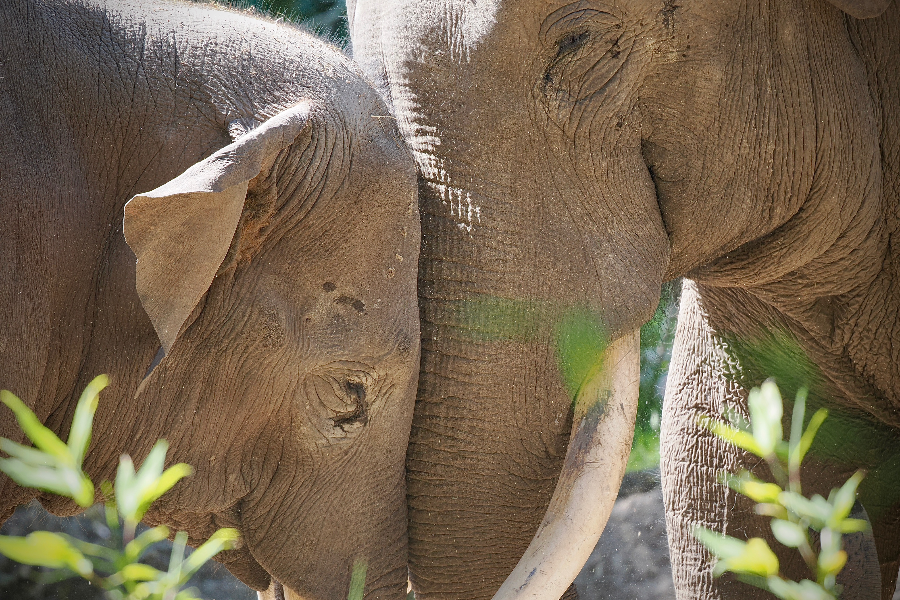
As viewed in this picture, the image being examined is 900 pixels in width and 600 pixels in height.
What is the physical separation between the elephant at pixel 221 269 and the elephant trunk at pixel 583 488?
276mm

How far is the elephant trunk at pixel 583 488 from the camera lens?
1973mm

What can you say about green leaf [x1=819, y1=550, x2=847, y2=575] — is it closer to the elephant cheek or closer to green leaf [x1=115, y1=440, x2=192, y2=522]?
green leaf [x1=115, y1=440, x2=192, y2=522]

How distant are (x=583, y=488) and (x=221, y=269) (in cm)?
75

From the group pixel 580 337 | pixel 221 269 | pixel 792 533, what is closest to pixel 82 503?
pixel 792 533

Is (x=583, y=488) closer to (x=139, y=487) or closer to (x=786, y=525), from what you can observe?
(x=786, y=525)

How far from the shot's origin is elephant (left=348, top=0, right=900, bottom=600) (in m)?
1.96

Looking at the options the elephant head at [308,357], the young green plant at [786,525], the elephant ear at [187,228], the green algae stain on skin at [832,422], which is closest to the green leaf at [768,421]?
the young green plant at [786,525]

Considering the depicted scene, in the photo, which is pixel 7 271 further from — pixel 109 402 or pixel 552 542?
pixel 552 542

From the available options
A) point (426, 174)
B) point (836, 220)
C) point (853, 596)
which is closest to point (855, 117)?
point (836, 220)

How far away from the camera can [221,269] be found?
5.93 ft

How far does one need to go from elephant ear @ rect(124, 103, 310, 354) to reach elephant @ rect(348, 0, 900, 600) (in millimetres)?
407

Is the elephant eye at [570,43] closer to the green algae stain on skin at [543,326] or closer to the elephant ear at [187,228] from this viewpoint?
the green algae stain on skin at [543,326]

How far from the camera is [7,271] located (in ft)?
5.30

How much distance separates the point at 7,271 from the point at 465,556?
98cm
